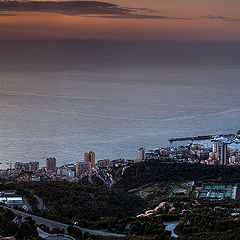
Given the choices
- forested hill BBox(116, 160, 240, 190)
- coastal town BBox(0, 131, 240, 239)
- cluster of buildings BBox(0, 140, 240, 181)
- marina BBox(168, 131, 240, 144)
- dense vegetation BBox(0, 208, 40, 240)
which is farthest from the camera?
marina BBox(168, 131, 240, 144)

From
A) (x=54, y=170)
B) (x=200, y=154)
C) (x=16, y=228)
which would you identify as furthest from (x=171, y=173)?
(x=16, y=228)

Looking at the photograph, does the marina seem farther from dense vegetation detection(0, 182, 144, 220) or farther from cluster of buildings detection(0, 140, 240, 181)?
dense vegetation detection(0, 182, 144, 220)

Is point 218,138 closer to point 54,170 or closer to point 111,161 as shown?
point 111,161

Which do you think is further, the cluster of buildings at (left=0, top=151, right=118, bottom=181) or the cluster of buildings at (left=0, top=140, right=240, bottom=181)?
the cluster of buildings at (left=0, top=140, right=240, bottom=181)

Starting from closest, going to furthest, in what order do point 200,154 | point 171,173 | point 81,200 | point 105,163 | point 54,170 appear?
point 81,200 → point 171,173 → point 54,170 → point 105,163 → point 200,154

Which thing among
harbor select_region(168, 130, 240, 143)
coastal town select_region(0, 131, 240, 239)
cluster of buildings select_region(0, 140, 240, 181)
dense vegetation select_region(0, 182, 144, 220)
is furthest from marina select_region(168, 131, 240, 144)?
dense vegetation select_region(0, 182, 144, 220)

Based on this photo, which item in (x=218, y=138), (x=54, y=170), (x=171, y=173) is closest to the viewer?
(x=171, y=173)

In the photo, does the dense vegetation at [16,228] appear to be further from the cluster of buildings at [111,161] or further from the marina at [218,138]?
the marina at [218,138]

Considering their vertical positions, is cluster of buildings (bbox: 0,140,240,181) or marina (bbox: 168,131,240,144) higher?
marina (bbox: 168,131,240,144)
